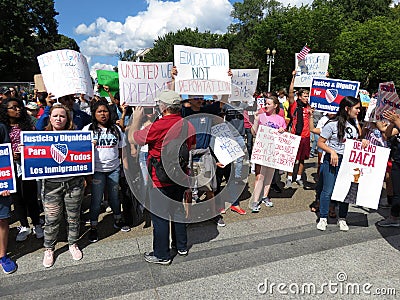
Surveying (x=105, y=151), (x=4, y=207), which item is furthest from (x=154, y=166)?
(x=4, y=207)

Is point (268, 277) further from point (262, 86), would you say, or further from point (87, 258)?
point (262, 86)

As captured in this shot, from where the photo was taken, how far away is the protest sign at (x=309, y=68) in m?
6.76

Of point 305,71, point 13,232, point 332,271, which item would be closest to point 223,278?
point 332,271

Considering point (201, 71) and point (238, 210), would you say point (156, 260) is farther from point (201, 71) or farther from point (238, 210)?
point (201, 71)

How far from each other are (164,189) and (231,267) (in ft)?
3.62

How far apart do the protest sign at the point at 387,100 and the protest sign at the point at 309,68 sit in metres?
2.87

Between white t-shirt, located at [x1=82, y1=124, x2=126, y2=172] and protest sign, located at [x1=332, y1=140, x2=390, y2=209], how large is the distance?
288cm

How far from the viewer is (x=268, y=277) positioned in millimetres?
3107

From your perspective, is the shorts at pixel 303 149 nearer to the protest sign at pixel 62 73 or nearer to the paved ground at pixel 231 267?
the paved ground at pixel 231 267

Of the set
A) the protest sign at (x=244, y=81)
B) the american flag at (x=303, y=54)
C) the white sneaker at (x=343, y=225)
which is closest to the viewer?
the white sneaker at (x=343, y=225)

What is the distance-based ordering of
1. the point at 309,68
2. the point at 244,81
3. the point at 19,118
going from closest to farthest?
the point at 19,118 → the point at 244,81 → the point at 309,68

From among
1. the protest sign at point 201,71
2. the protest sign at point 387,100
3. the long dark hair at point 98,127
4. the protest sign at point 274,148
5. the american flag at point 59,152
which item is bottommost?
the protest sign at point 274,148

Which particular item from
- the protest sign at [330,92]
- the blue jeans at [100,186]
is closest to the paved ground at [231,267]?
the blue jeans at [100,186]

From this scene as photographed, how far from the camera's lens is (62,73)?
4.09 meters
